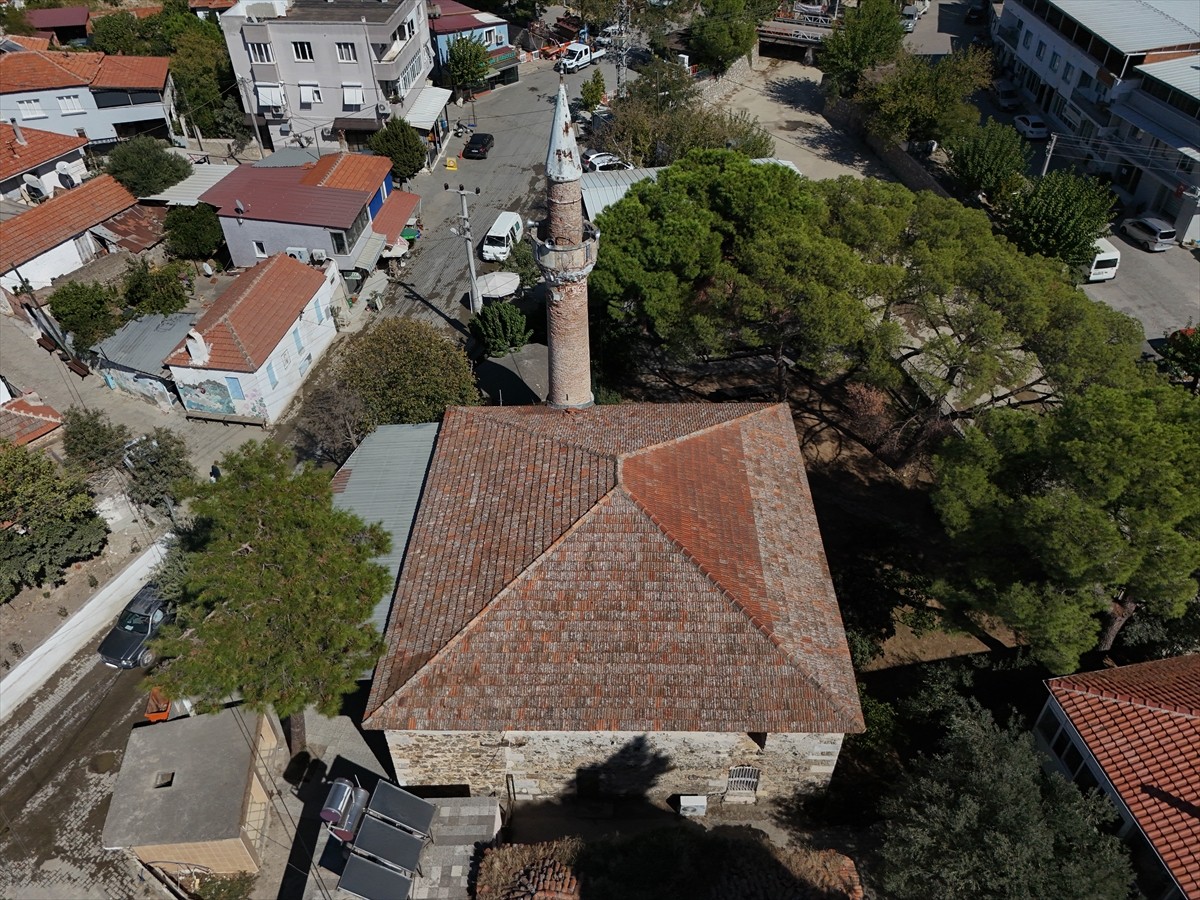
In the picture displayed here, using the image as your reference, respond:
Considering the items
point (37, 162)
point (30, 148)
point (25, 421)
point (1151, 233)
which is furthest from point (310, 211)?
point (1151, 233)

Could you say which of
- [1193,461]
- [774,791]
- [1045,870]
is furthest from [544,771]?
[1193,461]

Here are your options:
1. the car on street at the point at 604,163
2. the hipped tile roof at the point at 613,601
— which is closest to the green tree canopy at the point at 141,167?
the car on street at the point at 604,163

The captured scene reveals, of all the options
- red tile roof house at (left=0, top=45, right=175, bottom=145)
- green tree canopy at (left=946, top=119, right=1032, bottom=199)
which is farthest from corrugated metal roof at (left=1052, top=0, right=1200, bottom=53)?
red tile roof house at (left=0, top=45, right=175, bottom=145)

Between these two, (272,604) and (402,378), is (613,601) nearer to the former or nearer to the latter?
(272,604)

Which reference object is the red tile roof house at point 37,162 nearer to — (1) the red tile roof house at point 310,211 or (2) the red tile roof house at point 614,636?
(1) the red tile roof house at point 310,211

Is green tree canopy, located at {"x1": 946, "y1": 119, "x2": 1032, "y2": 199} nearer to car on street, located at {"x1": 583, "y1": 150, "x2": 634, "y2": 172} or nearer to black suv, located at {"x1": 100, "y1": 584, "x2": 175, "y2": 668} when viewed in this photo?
car on street, located at {"x1": 583, "y1": 150, "x2": 634, "y2": 172}

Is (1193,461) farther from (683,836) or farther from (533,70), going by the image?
(533,70)

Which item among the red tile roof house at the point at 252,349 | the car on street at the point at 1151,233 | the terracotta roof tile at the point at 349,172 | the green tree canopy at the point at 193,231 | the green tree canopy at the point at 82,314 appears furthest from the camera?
the car on street at the point at 1151,233
